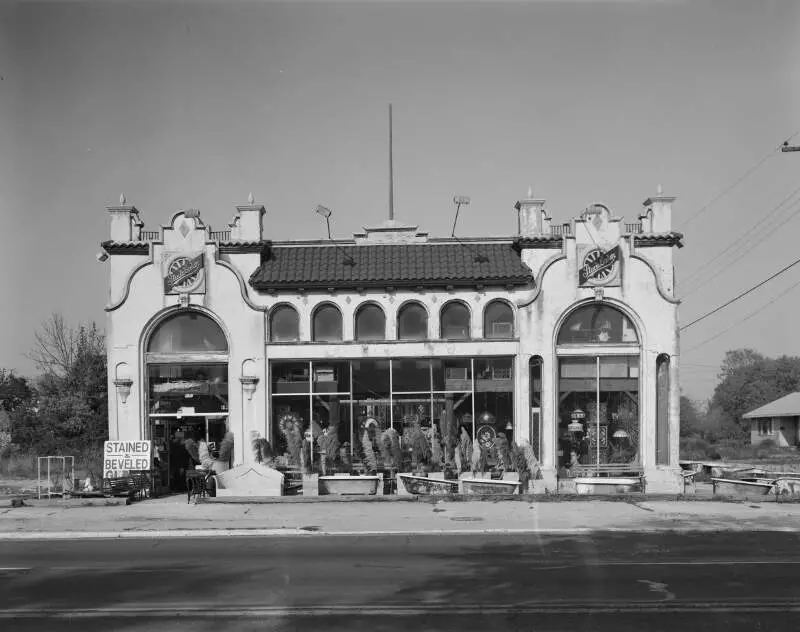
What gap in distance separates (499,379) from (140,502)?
1126cm

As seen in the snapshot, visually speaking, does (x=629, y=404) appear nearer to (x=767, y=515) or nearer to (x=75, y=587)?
(x=767, y=515)

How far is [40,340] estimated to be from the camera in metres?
44.9

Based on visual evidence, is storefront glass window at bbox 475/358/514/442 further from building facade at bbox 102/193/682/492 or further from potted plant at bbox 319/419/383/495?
potted plant at bbox 319/419/383/495

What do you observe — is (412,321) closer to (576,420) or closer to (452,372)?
(452,372)

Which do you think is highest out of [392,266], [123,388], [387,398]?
[392,266]

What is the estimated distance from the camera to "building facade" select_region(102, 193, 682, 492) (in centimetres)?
2570

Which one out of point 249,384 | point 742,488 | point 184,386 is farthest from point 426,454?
point 742,488

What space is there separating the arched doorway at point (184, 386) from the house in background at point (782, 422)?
47.7 meters

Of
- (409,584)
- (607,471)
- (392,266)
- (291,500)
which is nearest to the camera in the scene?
(409,584)

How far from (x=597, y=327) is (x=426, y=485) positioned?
7517 millimetres

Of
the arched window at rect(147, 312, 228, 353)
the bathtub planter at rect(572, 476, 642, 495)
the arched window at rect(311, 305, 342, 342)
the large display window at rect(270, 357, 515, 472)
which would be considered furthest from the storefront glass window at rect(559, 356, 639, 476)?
the arched window at rect(147, 312, 228, 353)

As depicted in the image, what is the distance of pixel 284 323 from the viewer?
2623 centimetres

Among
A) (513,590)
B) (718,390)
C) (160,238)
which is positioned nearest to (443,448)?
(160,238)

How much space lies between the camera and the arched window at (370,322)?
85.8 feet
